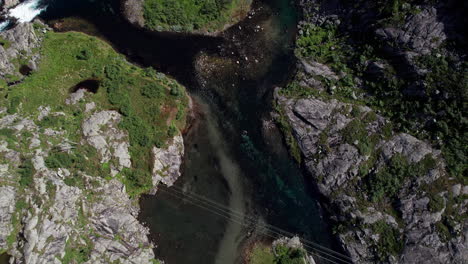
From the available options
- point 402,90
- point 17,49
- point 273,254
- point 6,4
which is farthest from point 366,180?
point 6,4

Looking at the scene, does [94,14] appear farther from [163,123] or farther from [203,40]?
[163,123]

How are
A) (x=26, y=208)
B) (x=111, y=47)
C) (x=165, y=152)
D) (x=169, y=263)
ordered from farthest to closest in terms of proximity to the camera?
(x=111, y=47) → (x=165, y=152) → (x=169, y=263) → (x=26, y=208)

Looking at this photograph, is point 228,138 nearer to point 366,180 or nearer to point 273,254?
point 273,254

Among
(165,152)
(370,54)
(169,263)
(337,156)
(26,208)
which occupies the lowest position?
(169,263)

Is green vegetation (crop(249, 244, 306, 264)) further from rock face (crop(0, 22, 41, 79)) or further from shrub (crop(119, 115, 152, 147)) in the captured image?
rock face (crop(0, 22, 41, 79))

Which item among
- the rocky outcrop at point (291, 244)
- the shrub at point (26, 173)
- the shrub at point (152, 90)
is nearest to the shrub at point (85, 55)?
the shrub at point (152, 90)

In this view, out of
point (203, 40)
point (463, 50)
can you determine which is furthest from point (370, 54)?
point (203, 40)

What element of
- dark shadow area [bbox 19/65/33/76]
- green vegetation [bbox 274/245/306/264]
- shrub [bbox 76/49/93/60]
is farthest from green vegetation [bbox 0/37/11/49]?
green vegetation [bbox 274/245/306/264]
